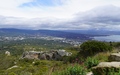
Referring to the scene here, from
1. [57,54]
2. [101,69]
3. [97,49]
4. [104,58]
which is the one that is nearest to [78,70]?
[101,69]

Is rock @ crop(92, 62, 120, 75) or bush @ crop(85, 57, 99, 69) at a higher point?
rock @ crop(92, 62, 120, 75)

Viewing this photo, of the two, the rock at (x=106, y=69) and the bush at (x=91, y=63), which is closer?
the rock at (x=106, y=69)

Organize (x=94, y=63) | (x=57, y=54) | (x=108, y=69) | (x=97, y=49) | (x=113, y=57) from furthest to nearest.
Result: (x=57, y=54)
(x=97, y=49)
(x=113, y=57)
(x=94, y=63)
(x=108, y=69)

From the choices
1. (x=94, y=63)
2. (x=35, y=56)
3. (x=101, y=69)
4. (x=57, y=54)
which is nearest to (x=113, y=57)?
(x=94, y=63)

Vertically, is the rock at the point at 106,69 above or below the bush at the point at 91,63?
above

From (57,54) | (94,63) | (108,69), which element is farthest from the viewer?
(57,54)

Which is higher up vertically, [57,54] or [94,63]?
[94,63]

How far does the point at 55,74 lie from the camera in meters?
9.26

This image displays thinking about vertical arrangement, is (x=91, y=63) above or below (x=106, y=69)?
below

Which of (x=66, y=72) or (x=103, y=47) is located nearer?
(x=66, y=72)

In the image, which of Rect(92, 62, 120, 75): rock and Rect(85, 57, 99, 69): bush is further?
Rect(85, 57, 99, 69): bush

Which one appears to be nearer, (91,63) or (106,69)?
(106,69)

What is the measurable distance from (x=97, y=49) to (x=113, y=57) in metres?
13.5

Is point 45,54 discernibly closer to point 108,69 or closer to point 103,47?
point 103,47
